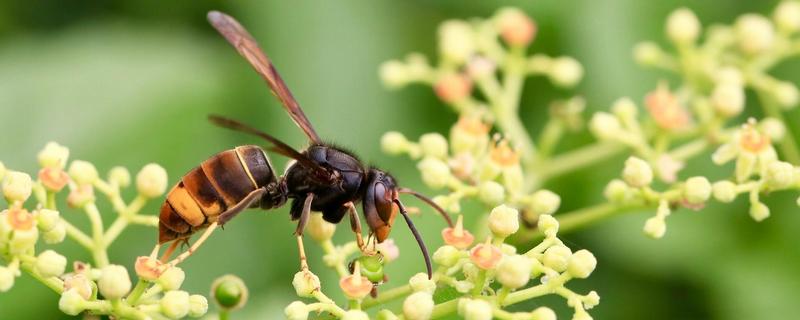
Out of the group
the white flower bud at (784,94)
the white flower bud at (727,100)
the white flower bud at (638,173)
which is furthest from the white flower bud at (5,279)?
the white flower bud at (784,94)

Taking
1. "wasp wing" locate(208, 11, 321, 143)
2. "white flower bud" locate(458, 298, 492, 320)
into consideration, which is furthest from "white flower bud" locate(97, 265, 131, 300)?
"wasp wing" locate(208, 11, 321, 143)

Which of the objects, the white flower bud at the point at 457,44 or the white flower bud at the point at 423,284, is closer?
the white flower bud at the point at 423,284

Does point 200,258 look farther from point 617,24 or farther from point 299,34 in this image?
point 617,24

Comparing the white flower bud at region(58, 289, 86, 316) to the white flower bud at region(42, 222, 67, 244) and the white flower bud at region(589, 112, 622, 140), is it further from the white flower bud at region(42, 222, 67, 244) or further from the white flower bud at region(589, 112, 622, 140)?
the white flower bud at region(589, 112, 622, 140)

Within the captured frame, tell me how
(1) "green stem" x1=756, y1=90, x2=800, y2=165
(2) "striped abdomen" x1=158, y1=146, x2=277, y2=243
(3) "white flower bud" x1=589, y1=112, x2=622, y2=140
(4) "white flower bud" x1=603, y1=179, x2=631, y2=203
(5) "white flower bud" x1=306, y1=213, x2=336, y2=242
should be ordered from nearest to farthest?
(2) "striped abdomen" x1=158, y1=146, x2=277, y2=243, (5) "white flower bud" x1=306, y1=213, x2=336, y2=242, (4) "white flower bud" x1=603, y1=179, x2=631, y2=203, (3) "white flower bud" x1=589, y1=112, x2=622, y2=140, (1) "green stem" x1=756, y1=90, x2=800, y2=165

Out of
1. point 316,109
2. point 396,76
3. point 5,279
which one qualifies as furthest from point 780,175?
point 316,109

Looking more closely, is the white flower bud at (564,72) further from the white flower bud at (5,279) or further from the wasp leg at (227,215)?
the white flower bud at (5,279)
